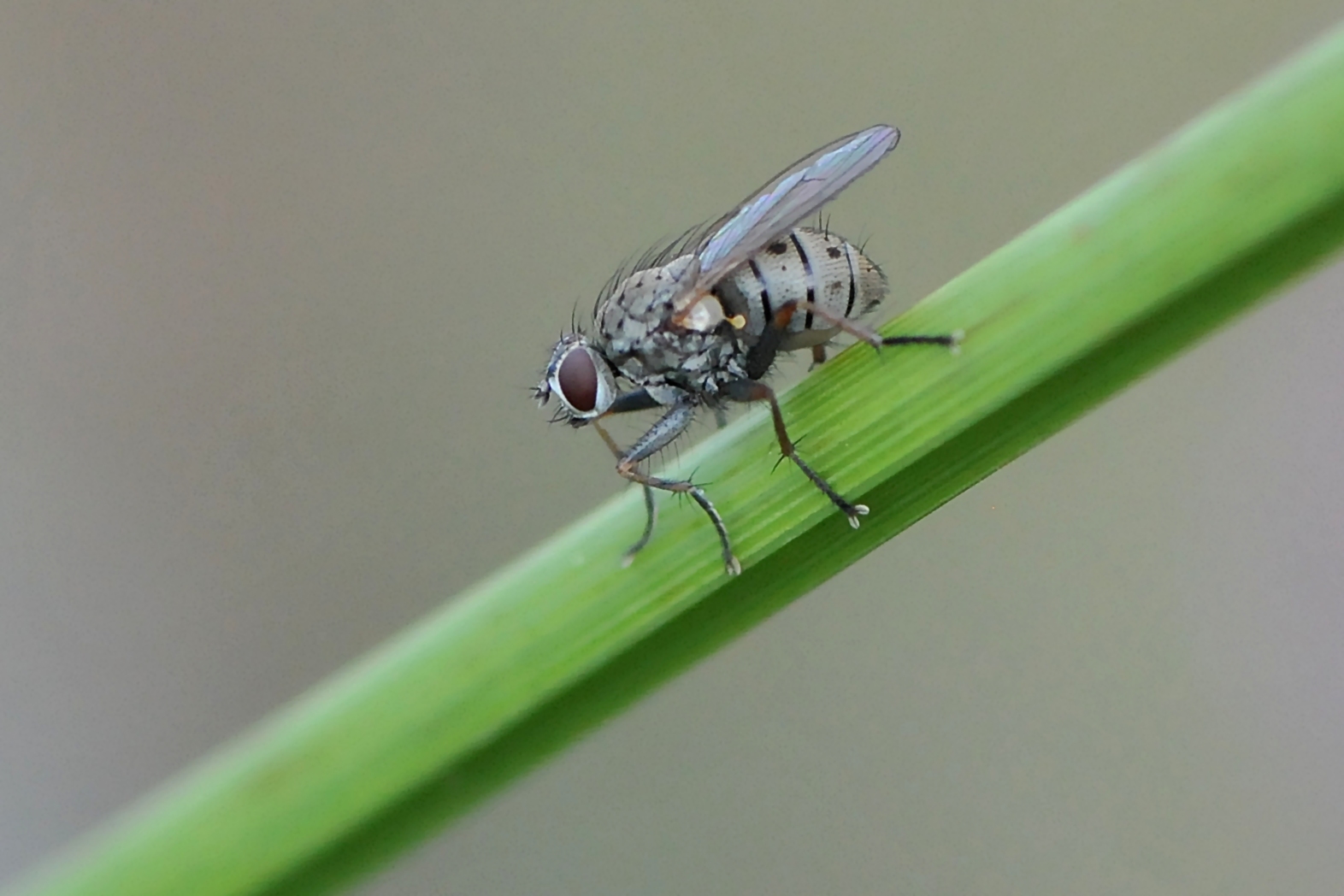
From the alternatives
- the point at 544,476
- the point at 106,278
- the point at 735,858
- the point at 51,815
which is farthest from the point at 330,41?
the point at 735,858

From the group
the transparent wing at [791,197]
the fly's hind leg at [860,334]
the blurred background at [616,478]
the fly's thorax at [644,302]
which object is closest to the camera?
the fly's hind leg at [860,334]

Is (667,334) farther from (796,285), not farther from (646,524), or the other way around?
(646,524)

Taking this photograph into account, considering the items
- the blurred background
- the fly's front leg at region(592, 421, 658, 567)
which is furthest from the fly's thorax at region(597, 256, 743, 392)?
the blurred background

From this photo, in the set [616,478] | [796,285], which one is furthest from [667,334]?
[616,478]

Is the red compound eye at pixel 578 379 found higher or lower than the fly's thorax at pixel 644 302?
lower

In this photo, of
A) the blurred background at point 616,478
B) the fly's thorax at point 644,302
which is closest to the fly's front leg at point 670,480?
the fly's thorax at point 644,302

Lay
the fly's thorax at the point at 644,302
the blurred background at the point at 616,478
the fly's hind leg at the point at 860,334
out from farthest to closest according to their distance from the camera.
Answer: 1. the blurred background at the point at 616,478
2. the fly's thorax at the point at 644,302
3. the fly's hind leg at the point at 860,334

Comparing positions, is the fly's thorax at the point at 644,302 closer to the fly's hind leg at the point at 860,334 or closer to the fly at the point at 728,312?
the fly at the point at 728,312

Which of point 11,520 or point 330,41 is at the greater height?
point 330,41

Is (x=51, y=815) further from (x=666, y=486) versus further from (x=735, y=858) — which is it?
(x=666, y=486)
